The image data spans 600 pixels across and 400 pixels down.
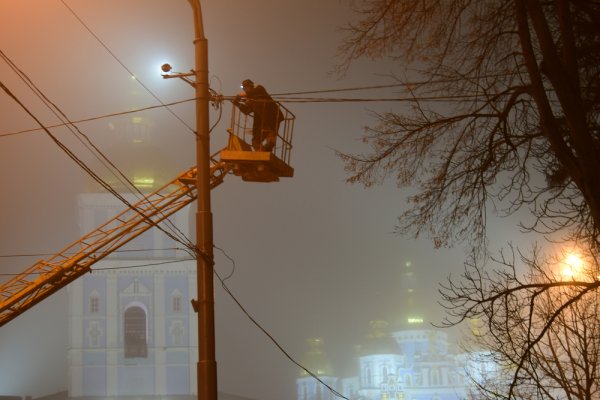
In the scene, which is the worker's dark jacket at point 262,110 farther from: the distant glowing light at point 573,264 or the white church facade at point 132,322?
the white church facade at point 132,322

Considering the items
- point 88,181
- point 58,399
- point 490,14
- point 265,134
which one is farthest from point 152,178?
point 490,14

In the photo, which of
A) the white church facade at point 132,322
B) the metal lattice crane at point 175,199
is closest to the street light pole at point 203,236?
the metal lattice crane at point 175,199

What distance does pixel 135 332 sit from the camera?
5769 cm

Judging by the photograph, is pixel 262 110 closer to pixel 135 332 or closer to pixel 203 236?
pixel 203 236

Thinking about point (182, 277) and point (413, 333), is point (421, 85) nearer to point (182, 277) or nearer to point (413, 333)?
point (182, 277)

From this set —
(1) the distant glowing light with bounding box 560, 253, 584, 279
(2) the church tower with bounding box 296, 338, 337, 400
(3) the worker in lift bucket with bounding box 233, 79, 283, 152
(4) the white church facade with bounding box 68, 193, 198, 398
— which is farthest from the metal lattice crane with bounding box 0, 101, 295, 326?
(2) the church tower with bounding box 296, 338, 337, 400

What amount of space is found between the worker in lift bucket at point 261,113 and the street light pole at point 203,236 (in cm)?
131

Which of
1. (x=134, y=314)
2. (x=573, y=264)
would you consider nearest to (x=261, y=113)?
(x=573, y=264)

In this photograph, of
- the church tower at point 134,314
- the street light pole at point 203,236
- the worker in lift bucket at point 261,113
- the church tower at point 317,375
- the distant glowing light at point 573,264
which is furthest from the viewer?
the church tower at point 317,375

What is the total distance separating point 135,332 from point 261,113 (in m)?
48.4

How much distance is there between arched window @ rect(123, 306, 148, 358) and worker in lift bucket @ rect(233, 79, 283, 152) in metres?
46.8

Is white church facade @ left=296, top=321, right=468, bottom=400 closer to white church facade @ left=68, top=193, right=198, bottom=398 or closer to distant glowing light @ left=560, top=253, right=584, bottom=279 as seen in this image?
white church facade @ left=68, top=193, right=198, bottom=398

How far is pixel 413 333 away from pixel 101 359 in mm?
49302

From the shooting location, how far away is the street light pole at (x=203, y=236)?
9.57 meters
